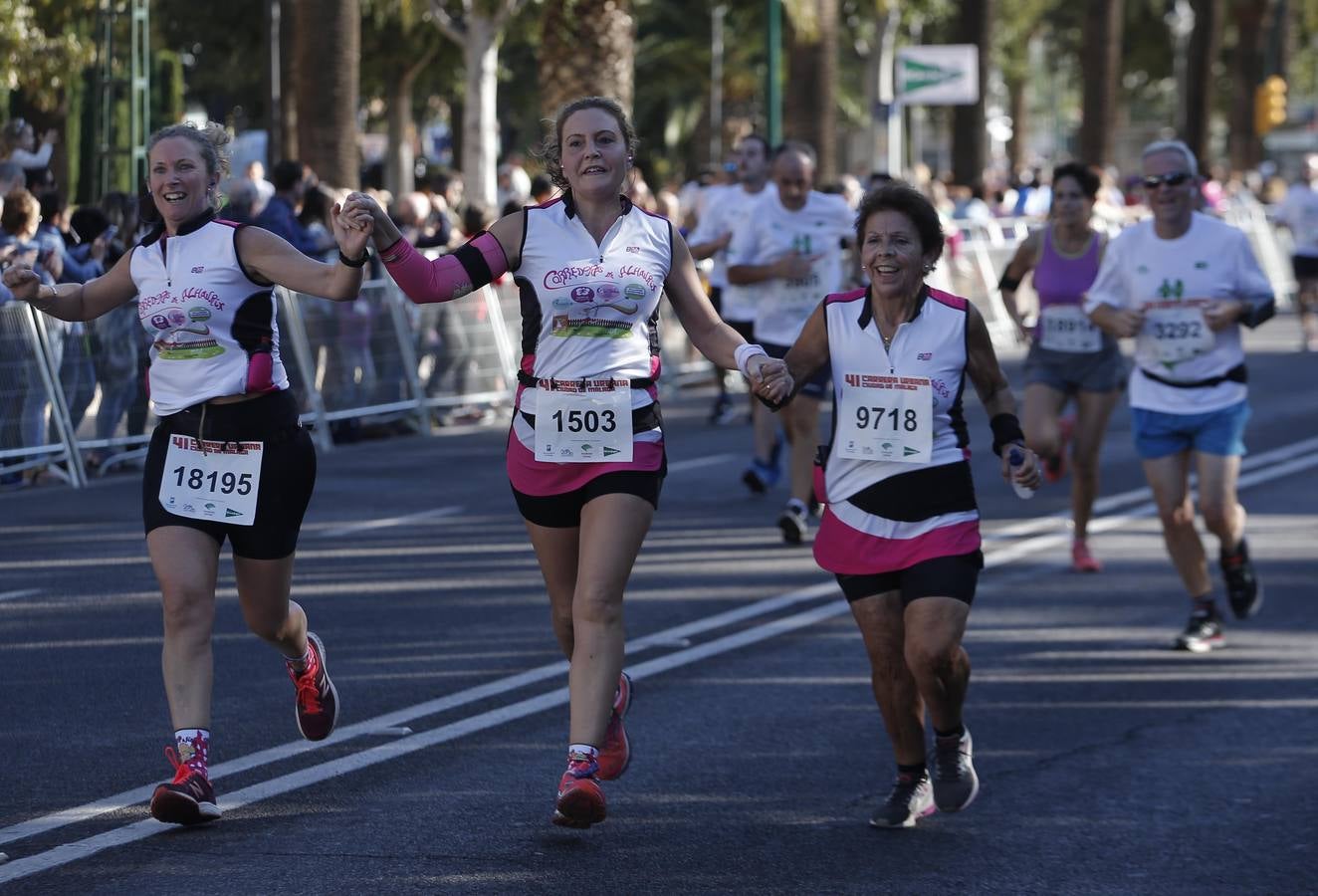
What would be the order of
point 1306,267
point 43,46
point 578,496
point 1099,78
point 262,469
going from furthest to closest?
1. point 1099,78
2. point 43,46
3. point 1306,267
4. point 262,469
5. point 578,496

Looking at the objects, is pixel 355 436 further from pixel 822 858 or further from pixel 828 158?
pixel 828 158

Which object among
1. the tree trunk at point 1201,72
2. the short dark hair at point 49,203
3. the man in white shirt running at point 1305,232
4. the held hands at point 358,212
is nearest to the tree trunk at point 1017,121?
the tree trunk at point 1201,72

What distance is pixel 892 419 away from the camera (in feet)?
20.2

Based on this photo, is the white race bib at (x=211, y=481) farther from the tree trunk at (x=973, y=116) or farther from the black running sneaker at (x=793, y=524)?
the tree trunk at (x=973, y=116)

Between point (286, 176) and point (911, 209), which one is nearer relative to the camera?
point (911, 209)

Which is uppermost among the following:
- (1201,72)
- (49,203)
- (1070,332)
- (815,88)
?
(1201,72)

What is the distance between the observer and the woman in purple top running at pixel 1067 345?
34.8 feet

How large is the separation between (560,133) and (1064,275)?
A: 4923 mm

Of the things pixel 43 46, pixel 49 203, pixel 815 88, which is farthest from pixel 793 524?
pixel 815 88

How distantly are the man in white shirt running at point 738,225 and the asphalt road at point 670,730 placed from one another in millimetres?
2111

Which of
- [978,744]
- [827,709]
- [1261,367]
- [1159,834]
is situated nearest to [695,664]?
[827,709]

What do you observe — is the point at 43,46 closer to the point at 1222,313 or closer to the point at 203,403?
the point at 1222,313

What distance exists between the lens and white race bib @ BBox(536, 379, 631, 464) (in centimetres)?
610

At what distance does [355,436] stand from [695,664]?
878cm
